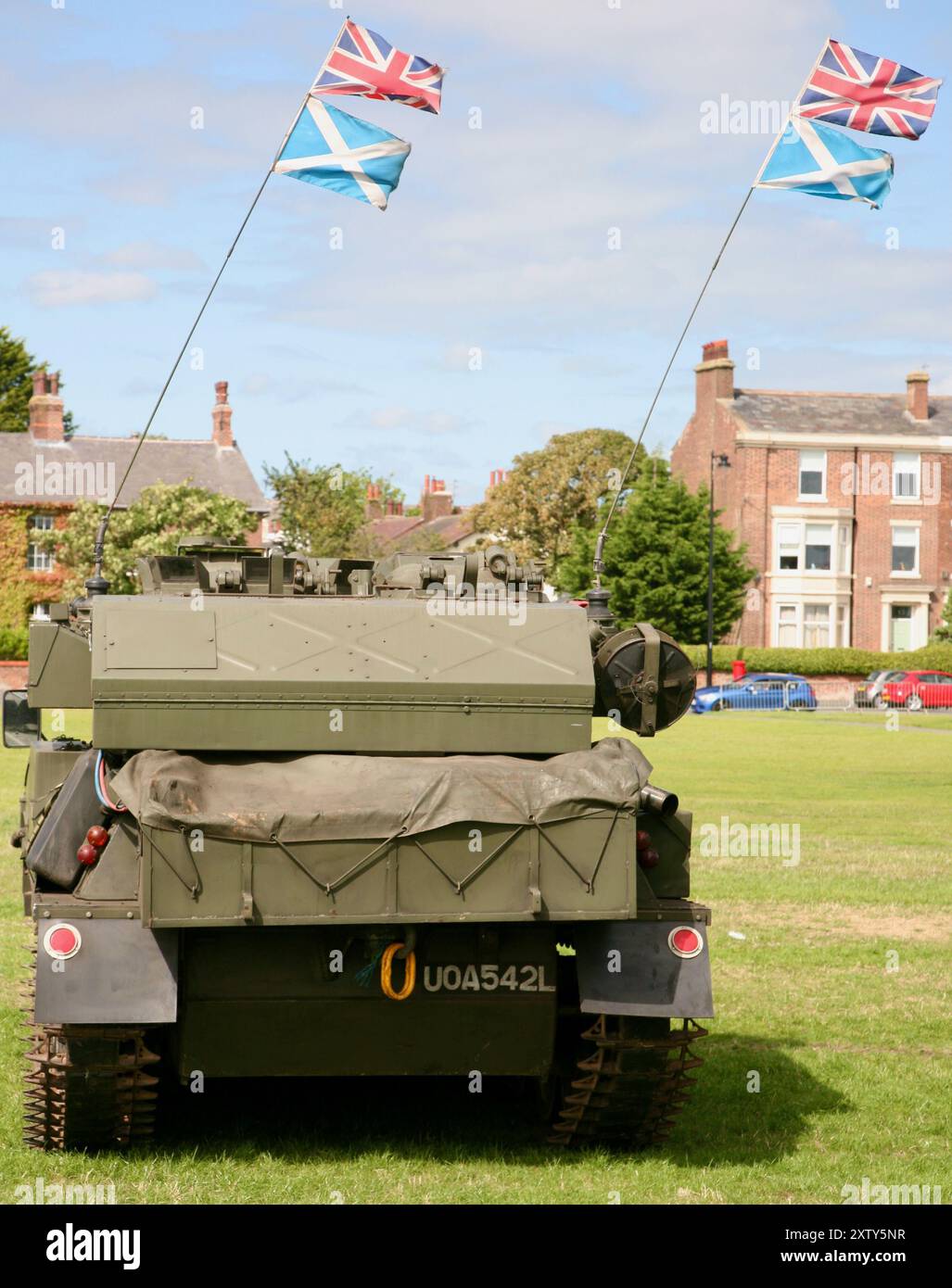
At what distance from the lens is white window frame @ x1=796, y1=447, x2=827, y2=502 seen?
72.8 m

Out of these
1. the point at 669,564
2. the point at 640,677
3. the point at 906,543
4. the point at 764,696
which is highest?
the point at 906,543

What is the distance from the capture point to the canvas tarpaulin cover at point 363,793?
7.46m

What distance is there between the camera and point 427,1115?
29.6ft

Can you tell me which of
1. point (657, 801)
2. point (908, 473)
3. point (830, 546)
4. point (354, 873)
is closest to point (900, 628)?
point (830, 546)

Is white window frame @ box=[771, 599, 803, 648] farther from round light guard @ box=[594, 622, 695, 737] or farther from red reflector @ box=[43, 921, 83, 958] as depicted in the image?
red reflector @ box=[43, 921, 83, 958]

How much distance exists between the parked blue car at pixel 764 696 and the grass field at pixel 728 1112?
41437 mm

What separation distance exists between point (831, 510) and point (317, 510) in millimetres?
20954

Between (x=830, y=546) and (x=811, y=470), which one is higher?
(x=811, y=470)

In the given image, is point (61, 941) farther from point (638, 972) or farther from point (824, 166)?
point (824, 166)

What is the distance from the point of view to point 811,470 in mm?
73000
